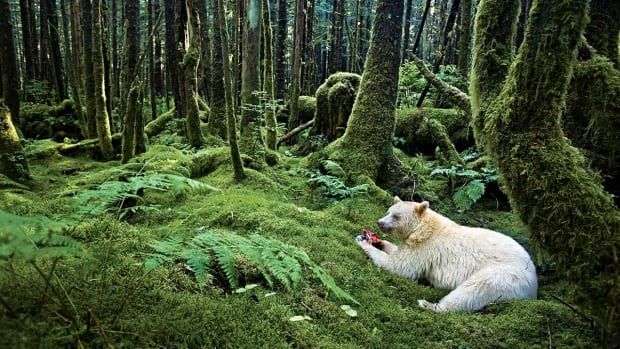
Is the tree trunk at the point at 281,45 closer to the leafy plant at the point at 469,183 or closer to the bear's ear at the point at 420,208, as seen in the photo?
the leafy plant at the point at 469,183

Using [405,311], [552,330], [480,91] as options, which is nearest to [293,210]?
[405,311]

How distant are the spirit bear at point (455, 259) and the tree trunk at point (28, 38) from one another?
21751 mm

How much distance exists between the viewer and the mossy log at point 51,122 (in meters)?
16.9

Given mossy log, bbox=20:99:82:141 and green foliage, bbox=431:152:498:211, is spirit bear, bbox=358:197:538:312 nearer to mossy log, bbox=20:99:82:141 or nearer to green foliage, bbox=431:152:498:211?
green foliage, bbox=431:152:498:211

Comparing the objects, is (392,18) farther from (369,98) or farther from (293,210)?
(293,210)

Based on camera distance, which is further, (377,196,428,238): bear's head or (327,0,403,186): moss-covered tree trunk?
(327,0,403,186): moss-covered tree trunk

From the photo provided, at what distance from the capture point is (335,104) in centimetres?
1138

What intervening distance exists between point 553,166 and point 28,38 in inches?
1006

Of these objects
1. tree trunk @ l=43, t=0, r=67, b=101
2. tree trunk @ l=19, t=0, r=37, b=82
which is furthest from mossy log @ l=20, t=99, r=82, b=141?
tree trunk @ l=19, t=0, r=37, b=82

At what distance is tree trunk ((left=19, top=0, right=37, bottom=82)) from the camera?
65.8 ft

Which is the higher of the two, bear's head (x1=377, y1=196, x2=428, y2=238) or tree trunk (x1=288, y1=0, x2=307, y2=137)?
tree trunk (x1=288, y1=0, x2=307, y2=137)

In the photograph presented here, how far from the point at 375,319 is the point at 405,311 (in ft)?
1.71

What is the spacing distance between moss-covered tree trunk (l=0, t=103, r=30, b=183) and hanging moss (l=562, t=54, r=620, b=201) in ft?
28.6

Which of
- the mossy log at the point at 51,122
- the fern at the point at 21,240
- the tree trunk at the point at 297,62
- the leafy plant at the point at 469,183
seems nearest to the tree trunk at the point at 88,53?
the mossy log at the point at 51,122
